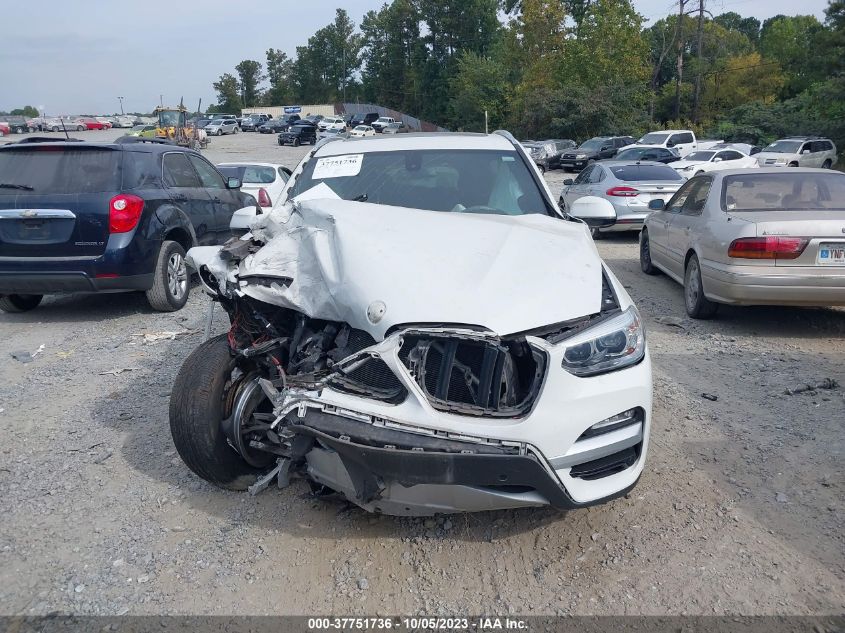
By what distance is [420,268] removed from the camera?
10.4ft

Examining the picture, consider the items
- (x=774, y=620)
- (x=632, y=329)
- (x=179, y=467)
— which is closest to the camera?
(x=774, y=620)

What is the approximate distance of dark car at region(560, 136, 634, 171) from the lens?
33906 mm

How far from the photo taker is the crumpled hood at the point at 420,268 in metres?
2.94

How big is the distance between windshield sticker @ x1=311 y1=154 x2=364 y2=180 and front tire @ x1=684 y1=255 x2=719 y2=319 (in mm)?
3858

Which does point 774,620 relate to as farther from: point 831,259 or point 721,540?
point 831,259

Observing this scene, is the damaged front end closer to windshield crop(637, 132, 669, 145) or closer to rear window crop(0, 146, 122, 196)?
rear window crop(0, 146, 122, 196)

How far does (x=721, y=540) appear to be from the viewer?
322 cm

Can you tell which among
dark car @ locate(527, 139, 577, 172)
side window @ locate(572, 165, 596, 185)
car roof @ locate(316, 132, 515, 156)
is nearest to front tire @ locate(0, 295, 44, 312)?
car roof @ locate(316, 132, 515, 156)

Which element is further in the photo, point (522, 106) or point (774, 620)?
point (522, 106)

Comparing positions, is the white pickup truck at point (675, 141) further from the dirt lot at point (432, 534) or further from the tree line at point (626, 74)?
the dirt lot at point (432, 534)

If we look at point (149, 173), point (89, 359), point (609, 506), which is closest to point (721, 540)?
point (609, 506)

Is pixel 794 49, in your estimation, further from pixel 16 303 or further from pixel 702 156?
pixel 16 303

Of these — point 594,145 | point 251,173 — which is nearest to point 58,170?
point 251,173

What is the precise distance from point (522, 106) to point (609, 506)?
54.3 m
